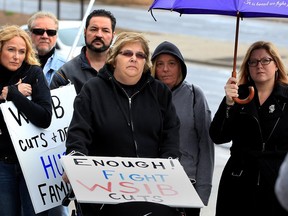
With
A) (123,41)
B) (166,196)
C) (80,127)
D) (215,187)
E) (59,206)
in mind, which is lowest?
(215,187)

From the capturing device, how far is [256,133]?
5.69 metres

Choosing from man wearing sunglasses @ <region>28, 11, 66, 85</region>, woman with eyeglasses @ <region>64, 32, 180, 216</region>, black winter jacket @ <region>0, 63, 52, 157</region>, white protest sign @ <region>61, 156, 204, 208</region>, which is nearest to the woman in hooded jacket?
woman with eyeglasses @ <region>64, 32, 180, 216</region>

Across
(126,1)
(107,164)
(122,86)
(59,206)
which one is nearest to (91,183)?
(107,164)

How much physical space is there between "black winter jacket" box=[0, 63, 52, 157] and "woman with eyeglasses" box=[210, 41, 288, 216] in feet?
3.80

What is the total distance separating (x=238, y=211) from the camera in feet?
19.3

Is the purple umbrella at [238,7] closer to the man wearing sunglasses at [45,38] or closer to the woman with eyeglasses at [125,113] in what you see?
the woman with eyeglasses at [125,113]

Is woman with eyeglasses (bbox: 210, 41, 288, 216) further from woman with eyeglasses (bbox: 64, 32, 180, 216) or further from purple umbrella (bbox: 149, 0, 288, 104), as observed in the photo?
woman with eyeglasses (bbox: 64, 32, 180, 216)

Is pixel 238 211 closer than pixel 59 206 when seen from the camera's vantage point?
Yes

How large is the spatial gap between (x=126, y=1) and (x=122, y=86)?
164ft

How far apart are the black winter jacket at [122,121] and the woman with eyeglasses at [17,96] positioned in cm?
75

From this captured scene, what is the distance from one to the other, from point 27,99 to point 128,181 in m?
1.32

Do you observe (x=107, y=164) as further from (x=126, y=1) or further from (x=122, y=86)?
(x=126, y=1)

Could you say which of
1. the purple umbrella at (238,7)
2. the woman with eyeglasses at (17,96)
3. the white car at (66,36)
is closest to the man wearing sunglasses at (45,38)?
the woman with eyeglasses at (17,96)

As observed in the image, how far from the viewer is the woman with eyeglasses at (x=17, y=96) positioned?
6016 millimetres
